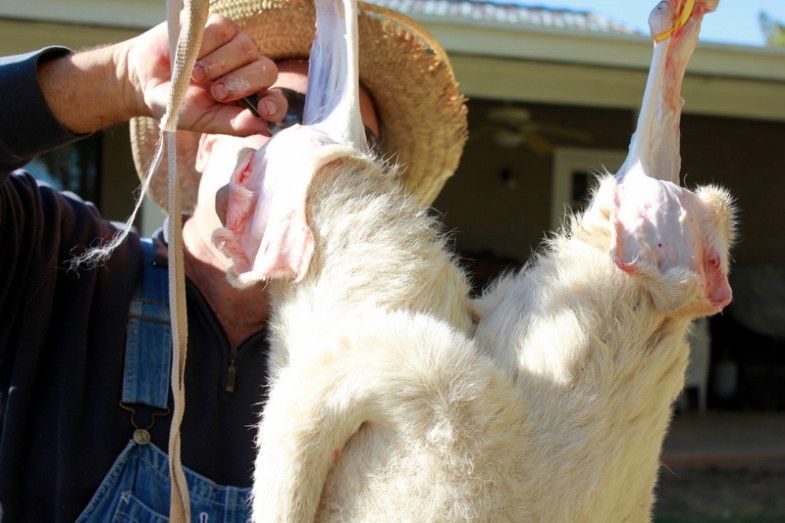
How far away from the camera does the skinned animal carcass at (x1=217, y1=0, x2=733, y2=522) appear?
870 millimetres

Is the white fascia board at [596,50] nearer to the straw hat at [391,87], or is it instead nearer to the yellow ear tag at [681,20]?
the straw hat at [391,87]

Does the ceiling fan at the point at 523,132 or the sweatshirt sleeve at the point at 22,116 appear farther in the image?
the ceiling fan at the point at 523,132

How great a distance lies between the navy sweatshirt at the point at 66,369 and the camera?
1394 millimetres

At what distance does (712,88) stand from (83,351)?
6331mm

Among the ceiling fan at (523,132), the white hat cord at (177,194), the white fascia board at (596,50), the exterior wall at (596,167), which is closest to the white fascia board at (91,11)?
the white fascia board at (596,50)

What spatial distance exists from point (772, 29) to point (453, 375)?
22.2m

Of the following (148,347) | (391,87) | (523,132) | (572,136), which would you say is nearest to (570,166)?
(572,136)

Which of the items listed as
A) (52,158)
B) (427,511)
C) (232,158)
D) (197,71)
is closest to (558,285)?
(427,511)

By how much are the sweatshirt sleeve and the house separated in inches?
135

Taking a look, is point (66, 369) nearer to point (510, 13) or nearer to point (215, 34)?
point (215, 34)

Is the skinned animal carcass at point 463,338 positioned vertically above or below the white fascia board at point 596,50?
below

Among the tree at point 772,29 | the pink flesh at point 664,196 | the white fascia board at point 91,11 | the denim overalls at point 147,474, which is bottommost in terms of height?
the denim overalls at point 147,474

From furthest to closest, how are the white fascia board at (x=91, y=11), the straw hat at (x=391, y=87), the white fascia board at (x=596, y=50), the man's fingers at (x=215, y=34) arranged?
the white fascia board at (x=596, y=50)
the white fascia board at (x=91, y=11)
the straw hat at (x=391, y=87)
the man's fingers at (x=215, y=34)

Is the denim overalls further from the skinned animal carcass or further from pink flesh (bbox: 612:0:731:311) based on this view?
pink flesh (bbox: 612:0:731:311)
